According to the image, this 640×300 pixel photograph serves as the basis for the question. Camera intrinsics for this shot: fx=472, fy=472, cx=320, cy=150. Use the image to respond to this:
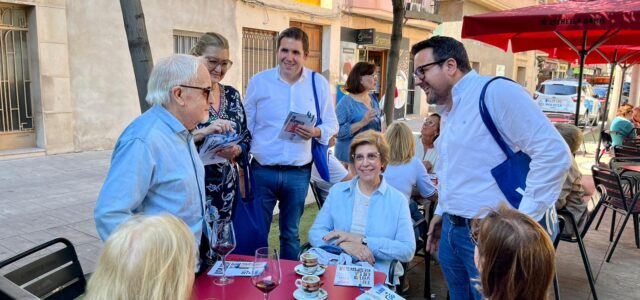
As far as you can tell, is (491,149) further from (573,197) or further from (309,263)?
(573,197)

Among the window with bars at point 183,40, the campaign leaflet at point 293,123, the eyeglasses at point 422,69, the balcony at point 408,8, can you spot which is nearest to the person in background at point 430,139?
the campaign leaflet at point 293,123

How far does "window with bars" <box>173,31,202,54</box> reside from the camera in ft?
35.5

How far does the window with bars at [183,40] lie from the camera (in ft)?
35.5

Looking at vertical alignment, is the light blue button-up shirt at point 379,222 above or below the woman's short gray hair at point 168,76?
below

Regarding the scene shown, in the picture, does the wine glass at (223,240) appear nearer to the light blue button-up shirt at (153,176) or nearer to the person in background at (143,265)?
the light blue button-up shirt at (153,176)

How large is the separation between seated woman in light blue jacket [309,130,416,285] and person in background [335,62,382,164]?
6.36 ft

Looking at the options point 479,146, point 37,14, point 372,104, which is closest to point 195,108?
point 479,146

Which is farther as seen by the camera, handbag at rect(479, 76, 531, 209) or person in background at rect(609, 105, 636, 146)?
person in background at rect(609, 105, 636, 146)

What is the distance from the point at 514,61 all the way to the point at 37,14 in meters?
28.5

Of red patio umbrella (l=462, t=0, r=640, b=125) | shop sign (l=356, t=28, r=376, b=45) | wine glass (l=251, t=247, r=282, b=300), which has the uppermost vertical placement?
shop sign (l=356, t=28, r=376, b=45)

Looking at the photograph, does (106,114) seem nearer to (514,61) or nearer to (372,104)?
(372,104)

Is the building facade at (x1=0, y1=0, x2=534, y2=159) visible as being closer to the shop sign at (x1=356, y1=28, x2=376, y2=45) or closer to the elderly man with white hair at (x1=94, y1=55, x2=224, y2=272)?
the shop sign at (x1=356, y1=28, x2=376, y2=45)

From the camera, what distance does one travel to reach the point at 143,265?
1.35 m

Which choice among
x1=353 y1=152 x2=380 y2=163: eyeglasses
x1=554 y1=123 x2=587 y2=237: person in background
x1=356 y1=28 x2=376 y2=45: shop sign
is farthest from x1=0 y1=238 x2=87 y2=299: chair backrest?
x1=356 y1=28 x2=376 y2=45: shop sign
